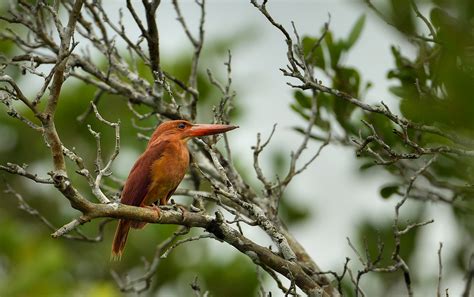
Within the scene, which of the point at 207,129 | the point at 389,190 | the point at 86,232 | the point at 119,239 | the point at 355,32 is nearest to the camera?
the point at 207,129

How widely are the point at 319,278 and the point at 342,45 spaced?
144 cm

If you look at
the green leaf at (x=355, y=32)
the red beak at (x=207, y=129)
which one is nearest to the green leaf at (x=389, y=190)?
the green leaf at (x=355, y=32)

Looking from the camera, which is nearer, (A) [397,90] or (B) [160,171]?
(A) [397,90]

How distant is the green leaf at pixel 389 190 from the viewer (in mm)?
4730

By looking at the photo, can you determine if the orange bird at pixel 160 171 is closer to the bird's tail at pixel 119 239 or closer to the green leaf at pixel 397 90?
the bird's tail at pixel 119 239

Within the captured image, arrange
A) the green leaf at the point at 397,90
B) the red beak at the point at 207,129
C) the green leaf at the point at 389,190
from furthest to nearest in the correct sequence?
the green leaf at the point at 389,190 → the green leaf at the point at 397,90 → the red beak at the point at 207,129

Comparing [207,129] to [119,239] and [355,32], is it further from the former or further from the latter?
[355,32]

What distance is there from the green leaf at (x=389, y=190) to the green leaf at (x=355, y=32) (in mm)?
825

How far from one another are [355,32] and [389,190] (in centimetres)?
93

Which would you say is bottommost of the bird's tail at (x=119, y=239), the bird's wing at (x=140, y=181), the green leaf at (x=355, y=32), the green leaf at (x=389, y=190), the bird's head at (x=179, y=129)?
the bird's tail at (x=119, y=239)

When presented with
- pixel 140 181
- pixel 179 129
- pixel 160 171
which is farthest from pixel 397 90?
pixel 140 181

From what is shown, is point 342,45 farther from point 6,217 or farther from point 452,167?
point 6,217

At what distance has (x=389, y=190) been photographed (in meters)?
4.76

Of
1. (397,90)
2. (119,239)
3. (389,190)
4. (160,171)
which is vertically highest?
(397,90)
